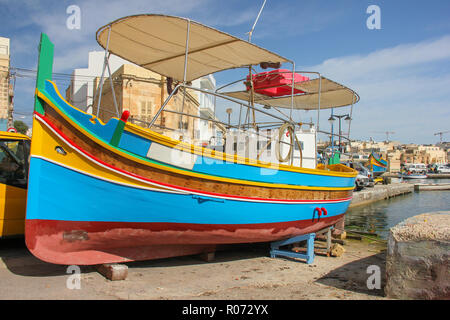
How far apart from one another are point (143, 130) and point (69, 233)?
1603mm

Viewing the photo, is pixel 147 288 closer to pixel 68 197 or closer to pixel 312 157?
pixel 68 197

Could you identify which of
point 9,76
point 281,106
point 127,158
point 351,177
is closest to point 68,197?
point 127,158

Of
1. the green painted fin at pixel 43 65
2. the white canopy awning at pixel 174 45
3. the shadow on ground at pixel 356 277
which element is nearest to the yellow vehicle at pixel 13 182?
the green painted fin at pixel 43 65

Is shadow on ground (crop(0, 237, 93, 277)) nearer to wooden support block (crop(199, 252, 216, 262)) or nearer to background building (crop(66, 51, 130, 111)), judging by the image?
wooden support block (crop(199, 252, 216, 262))

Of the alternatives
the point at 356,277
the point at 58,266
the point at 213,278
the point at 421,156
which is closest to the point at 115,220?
the point at 58,266

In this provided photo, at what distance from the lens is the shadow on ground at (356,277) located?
4336mm

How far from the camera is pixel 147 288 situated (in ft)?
13.6

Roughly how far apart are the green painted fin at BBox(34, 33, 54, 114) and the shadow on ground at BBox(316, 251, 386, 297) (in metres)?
4.49

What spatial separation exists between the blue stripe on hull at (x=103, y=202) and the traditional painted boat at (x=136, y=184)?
0.01 m

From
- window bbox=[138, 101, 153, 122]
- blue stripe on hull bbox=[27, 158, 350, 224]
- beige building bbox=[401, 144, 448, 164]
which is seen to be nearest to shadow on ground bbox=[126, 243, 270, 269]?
blue stripe on hull bbox=[27, 158, 350, 224]

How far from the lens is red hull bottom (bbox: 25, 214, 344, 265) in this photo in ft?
13.4

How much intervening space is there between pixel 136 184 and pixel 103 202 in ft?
1.54

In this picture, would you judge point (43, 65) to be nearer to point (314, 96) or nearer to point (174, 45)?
point (174, 45)

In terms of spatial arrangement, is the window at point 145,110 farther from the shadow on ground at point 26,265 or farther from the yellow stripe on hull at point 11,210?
the yellow stripe on hull at point 11,210
